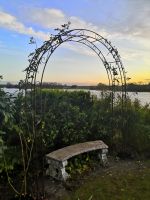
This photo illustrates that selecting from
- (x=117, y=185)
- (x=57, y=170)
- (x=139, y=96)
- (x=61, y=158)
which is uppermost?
(x=139, y=96)

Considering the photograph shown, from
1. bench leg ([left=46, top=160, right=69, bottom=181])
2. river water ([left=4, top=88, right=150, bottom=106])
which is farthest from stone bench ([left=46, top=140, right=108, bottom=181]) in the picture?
river water ([left=4, top=88, right=150, bottom=106])

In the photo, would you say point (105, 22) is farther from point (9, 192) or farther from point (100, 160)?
point (9, 192)

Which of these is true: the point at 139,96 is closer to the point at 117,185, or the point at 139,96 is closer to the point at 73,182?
the point at 117,185

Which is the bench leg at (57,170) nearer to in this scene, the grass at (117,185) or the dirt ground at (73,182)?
the dirt ground at (73,182)

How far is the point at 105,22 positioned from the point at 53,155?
369cm

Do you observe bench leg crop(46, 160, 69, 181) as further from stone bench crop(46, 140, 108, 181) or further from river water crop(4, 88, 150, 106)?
river water crop(4, 88, 150, 106)

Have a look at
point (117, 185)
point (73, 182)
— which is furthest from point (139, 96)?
point (73, 182)

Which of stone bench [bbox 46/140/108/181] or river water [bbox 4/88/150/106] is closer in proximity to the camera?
stone bench [bbox 46/140/108/181]

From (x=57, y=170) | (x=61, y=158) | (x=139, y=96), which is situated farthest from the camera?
(x=139, y=96)

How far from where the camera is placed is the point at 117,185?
19.4ft

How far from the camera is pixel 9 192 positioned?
17.8 ft

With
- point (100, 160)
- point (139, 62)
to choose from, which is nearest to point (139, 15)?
point (139, 62)

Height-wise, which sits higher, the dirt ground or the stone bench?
the stone bench

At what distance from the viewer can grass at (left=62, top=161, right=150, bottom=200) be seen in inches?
215
